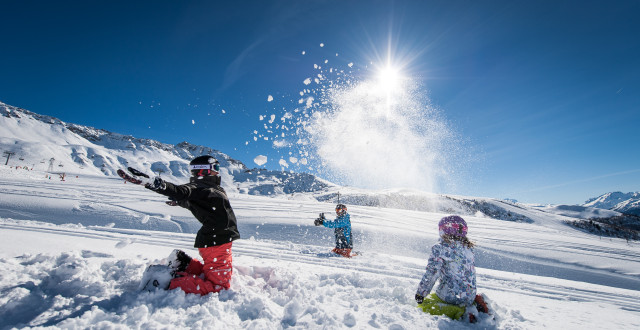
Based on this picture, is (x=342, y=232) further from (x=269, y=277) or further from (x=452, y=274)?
(x=452, y=274)

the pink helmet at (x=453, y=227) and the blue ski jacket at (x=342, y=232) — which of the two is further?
the blue ski jacket at (x=342, y=232)

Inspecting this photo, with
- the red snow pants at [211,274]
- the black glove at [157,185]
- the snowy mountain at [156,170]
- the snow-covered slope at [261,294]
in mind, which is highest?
the snowy mountain at [156,170]

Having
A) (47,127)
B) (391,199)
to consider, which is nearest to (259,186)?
(391,199)

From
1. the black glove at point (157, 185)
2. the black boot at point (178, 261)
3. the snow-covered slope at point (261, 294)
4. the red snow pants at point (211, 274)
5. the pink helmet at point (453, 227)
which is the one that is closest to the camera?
the black glove at point (157, 185)

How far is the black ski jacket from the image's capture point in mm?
3238

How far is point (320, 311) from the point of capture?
3168 mm

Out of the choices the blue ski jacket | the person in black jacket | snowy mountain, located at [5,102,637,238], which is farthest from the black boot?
snowy mountain, located at [5,102,637,238]

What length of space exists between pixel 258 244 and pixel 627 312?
26.3 ft

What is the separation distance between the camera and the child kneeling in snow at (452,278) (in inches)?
135

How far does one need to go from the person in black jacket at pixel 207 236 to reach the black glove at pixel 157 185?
0.45m

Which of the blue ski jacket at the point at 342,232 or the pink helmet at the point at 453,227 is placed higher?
the pink helmet at the point at 453,227

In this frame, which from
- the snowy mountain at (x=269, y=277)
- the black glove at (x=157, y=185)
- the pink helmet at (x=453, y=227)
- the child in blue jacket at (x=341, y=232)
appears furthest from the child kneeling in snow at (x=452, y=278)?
the child in blue jacket at (x=341, y=232)

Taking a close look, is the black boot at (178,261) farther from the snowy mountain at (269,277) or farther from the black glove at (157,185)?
the black glove at (157,185)

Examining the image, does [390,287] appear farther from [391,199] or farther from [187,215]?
[391,199]
